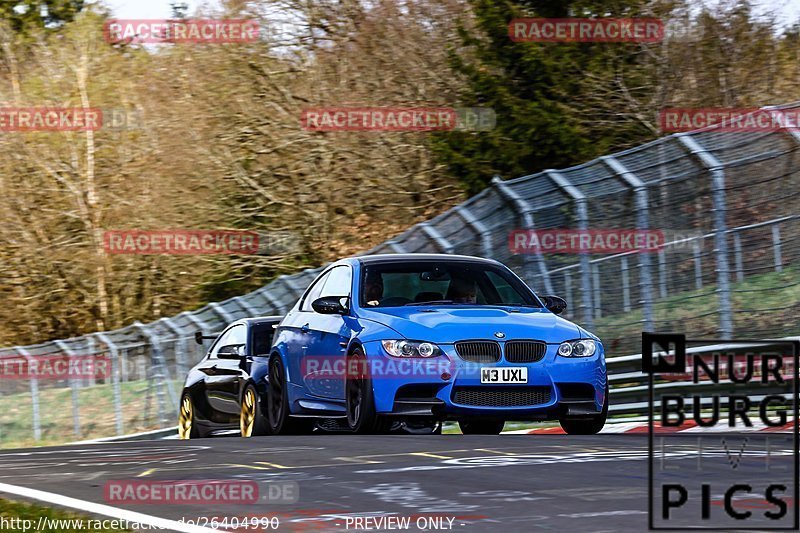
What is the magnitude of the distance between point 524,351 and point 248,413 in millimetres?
4292

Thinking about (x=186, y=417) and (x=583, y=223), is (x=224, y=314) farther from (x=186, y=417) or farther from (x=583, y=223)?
(x=583, y=223)

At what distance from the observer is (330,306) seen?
12.3m

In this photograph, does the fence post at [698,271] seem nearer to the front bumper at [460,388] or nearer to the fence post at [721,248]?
the fence post at [721,248]

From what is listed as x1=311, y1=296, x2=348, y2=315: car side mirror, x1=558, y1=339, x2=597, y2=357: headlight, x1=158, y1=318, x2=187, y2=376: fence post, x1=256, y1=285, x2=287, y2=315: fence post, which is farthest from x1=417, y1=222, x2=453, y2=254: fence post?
x1=158, y1=318, x2=187, y2=376: fence post

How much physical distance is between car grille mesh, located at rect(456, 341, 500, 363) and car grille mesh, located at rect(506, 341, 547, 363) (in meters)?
0.10

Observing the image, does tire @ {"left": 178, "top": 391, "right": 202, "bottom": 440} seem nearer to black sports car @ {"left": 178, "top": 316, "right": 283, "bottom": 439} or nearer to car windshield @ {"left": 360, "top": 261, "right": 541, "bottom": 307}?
black sports car @ {"left": 178, "top": 316, "right": 283, "bottom": 439}

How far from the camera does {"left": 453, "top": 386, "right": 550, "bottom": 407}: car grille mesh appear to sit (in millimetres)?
11312

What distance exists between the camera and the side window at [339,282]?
1283 cm

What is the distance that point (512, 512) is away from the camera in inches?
271

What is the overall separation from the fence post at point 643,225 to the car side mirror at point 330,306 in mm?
4049

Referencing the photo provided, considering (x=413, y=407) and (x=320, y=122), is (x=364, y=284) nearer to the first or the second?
(x=413, y=407)

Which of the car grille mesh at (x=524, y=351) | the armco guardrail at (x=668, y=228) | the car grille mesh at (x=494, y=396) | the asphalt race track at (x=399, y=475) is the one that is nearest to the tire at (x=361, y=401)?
the asphalt race track at (x=399, y=475)

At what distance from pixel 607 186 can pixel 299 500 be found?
9.14m

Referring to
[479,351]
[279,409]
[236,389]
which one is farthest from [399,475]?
[236,389]
